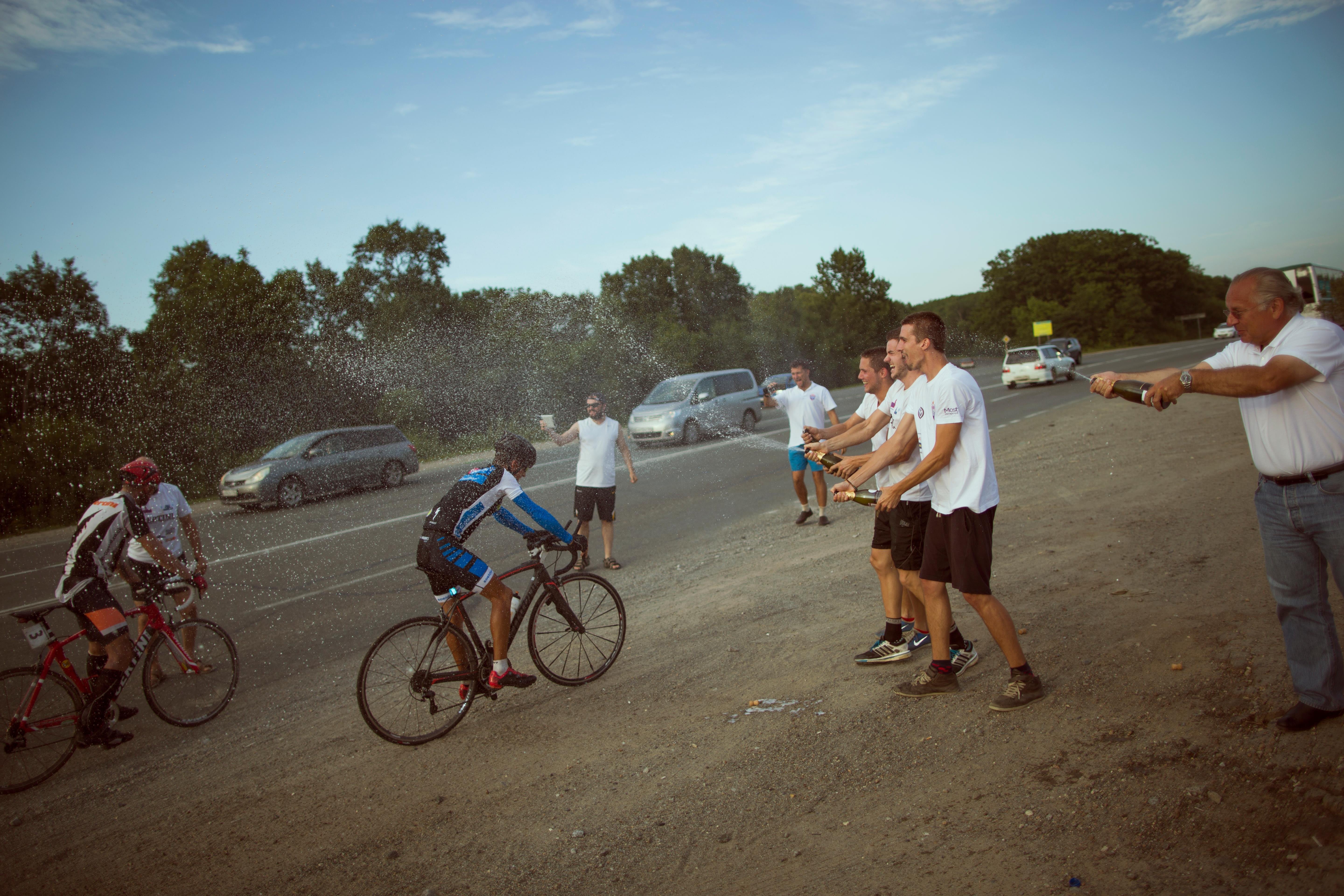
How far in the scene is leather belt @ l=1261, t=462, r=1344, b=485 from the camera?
3.12 meters

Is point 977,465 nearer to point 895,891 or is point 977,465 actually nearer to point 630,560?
point 895,891

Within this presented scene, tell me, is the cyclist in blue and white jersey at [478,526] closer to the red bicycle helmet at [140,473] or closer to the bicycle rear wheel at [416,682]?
the bicycle rear wheel at [416,682]

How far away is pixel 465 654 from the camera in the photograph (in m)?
4.88

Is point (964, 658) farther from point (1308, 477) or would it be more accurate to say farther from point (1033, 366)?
point (1033, 366)

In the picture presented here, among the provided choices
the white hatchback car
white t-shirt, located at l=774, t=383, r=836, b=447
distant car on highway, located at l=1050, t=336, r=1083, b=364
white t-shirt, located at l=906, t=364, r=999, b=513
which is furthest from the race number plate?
distant car on highway, located at l=1050, t=336, r=1083, b=364

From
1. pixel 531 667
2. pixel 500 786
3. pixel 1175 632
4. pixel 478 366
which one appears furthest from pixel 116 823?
pixel 478 366

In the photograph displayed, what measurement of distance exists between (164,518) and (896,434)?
568cm

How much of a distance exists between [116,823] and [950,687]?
4.35 m

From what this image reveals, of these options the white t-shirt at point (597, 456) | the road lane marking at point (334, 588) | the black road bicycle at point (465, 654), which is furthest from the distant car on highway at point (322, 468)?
the black road bicycle at point (465, 654)

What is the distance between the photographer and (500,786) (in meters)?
4.08

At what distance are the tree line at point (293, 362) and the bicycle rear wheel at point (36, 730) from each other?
17.5 metres

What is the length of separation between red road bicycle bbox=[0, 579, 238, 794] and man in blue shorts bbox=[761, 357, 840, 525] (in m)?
5.60

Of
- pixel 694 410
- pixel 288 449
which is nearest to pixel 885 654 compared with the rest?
pixel 288 449

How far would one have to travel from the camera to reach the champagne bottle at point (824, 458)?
4895 millimetres
